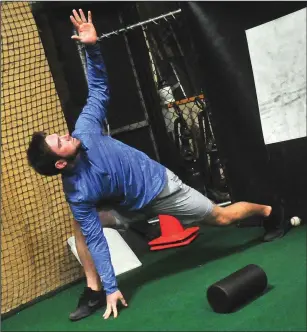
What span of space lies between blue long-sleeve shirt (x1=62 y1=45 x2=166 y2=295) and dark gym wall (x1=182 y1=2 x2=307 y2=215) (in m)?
0.72

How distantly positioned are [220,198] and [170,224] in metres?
0.60

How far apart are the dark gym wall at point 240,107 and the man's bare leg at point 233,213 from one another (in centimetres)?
23

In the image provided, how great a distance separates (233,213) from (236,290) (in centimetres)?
89

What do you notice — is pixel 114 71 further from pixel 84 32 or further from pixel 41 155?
pixel 41 155

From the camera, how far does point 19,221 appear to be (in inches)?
139

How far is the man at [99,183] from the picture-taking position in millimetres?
A: 2801

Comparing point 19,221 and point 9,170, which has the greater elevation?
point 9,170

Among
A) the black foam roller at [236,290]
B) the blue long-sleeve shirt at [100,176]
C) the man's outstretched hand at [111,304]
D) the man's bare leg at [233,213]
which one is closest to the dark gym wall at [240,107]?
the man's bare leg at [233,213]

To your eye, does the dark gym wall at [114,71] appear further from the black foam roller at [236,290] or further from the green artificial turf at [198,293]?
the black foam roller at [236,290]

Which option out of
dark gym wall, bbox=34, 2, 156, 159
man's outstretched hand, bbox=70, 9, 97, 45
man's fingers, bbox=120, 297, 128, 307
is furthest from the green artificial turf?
man's outstretched hand, bbox=70, 9, 97, 45

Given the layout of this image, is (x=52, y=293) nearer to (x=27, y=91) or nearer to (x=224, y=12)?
(x=27, y=91)

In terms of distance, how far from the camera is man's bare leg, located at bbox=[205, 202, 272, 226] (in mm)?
3275

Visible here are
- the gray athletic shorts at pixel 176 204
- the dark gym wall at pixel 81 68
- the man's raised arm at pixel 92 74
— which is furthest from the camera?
the dark gym wall at pixel 81 68

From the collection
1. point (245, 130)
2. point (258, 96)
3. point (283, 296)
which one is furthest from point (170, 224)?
point (283, 296)
